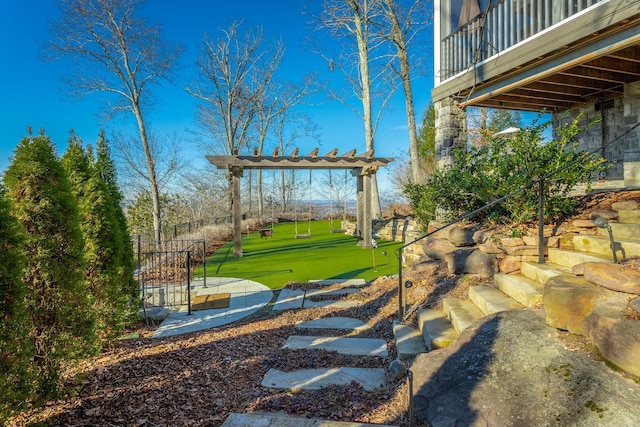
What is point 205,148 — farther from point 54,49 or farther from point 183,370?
point 183,370

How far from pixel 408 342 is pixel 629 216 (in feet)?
8.75

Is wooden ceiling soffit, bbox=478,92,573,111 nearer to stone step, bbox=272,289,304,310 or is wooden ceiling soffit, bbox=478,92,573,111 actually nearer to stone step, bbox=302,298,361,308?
stone step, bbox=302,298,361,308

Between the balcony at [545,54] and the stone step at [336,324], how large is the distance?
330 cm

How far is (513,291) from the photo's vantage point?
134 inches

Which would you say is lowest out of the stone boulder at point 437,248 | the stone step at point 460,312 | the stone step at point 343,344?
the stone step at point 343,344

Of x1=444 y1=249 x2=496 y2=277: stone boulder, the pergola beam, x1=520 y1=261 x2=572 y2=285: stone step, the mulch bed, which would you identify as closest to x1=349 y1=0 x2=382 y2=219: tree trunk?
the pergola beam

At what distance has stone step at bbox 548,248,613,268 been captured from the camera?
327 centimetres

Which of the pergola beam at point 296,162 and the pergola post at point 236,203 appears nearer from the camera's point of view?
the pergola beam at point 296,162

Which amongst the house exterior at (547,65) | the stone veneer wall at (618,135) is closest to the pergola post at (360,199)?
the house exterior at (547,65)

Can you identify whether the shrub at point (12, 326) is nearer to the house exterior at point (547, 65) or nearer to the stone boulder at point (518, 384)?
the stone boulder at point (518, 384)

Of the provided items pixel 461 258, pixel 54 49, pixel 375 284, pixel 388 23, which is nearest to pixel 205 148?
pixel 54 49

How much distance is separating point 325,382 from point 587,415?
1.78 m

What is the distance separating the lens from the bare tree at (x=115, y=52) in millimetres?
11469

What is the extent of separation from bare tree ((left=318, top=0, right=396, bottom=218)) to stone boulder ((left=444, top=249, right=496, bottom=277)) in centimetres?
957
